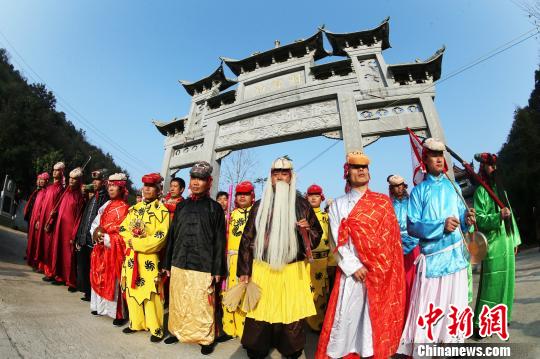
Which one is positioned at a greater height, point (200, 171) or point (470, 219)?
point (200, 171)

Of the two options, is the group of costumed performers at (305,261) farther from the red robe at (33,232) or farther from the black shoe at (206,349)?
the red robe at (33,232)

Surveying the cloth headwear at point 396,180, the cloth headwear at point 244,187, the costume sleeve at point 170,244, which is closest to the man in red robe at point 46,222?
the costume sleeve at point 170,244

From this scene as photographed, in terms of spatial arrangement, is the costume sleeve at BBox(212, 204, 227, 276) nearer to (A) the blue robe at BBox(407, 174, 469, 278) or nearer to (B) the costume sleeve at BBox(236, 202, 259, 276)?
(B) the costume sleeve at BBox(236, 202, 259, 276)

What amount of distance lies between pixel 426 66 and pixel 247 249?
8.28 meters

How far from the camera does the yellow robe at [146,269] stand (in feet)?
8.81

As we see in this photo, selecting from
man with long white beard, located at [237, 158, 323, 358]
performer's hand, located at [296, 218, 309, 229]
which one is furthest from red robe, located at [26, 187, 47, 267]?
performer's hand, located at [296, 218, 309, 229]

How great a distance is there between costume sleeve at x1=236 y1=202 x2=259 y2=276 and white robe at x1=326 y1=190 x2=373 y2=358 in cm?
72

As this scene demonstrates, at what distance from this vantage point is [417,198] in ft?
7.37

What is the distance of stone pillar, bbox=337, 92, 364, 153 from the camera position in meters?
7.79

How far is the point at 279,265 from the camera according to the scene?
85.4 inches

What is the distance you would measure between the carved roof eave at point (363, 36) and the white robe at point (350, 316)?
29.2ft

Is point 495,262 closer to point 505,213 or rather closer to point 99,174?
point 505,213

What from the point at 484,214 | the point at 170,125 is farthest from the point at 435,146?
the point at 170,125

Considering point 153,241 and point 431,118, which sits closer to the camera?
point 153,241
